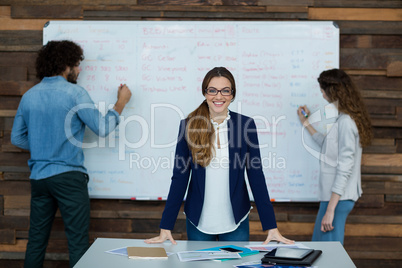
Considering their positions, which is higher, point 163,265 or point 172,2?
point 172,2

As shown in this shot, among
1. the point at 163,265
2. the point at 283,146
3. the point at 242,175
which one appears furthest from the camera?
the point at 283,146

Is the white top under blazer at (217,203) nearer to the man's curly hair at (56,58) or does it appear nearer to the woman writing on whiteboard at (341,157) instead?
the woman writing on whiteboard at (341,157)

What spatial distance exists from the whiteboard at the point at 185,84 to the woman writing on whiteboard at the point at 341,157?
418 mm

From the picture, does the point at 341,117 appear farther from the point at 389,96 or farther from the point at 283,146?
the point at 389,96

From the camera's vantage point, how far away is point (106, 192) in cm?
314

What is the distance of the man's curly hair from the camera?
2.81 m

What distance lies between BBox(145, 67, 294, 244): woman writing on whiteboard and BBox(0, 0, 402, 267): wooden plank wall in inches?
45.9

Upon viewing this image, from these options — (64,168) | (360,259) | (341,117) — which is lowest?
(360,259)

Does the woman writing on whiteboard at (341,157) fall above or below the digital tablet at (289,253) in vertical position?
→ above

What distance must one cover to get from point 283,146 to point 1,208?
2127 mm

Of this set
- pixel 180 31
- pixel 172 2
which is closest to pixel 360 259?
pixel 180 31

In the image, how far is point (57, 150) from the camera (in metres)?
2.67

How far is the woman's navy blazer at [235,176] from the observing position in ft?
6.59

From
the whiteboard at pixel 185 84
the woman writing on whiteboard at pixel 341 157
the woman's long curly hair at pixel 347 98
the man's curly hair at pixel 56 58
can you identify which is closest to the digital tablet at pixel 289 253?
the woman writing on whiteboard at pixel 341 157
